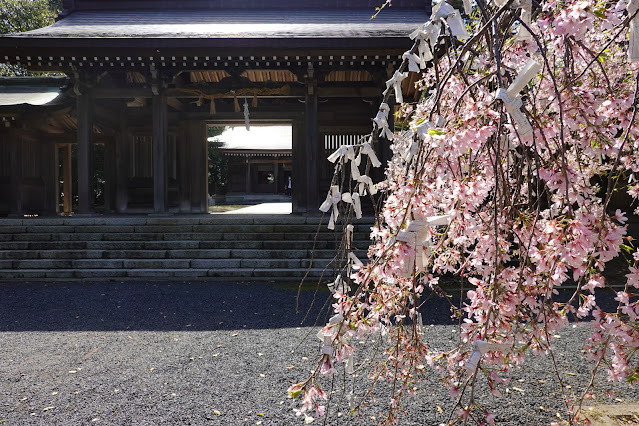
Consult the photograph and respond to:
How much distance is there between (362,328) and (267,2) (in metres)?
12.3

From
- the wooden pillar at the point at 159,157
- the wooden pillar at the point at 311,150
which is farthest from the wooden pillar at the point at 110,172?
the wooden pillar at the point at 311,150

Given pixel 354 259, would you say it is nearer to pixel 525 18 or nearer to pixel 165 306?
pixel 525 18

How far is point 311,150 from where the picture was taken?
8.38 meters

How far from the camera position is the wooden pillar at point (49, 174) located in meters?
11.0

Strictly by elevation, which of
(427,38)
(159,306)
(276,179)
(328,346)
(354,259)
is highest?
(276,179)

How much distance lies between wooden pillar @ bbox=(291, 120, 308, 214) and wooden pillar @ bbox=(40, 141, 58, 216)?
642cm

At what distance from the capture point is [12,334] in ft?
13.0

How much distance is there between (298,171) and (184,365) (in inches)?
290

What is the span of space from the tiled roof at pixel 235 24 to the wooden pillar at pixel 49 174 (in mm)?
3047

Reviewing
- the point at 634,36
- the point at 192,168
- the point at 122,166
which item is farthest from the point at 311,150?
the point at 634,36

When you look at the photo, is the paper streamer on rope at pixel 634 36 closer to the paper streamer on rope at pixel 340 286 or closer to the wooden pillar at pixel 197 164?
the paper streamer on rope at pixel 340 286

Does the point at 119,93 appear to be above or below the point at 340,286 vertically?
above

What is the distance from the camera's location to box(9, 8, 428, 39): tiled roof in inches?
305

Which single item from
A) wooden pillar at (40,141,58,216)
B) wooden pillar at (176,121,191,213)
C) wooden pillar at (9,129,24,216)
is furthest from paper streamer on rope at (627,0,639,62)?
wooden pillar at (40,141,58,216)
